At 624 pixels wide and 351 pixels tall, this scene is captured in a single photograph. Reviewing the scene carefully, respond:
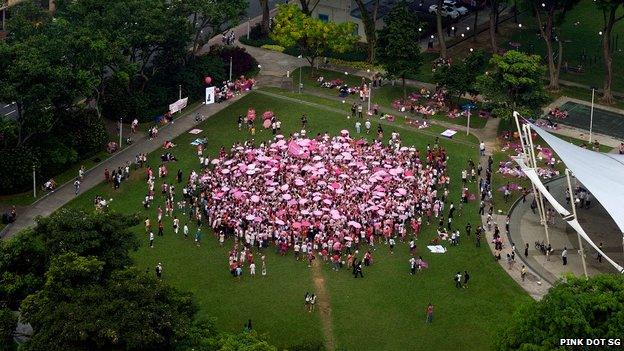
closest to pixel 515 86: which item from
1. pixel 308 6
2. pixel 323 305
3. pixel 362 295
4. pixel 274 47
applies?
pixel 362 295

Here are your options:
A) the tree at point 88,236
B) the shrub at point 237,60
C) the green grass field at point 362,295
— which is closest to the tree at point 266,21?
the shrub at point 237,60

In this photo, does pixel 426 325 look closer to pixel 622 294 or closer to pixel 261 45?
pixel 622 294

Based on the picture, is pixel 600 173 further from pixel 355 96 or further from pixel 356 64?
pixel 356 64

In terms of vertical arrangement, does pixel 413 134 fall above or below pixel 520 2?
below

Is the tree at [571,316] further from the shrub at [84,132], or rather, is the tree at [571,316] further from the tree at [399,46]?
the tree at [399,46]

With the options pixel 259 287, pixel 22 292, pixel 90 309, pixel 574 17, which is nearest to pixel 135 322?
pixel 90 309

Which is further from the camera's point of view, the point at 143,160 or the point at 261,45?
the point at 261,45
